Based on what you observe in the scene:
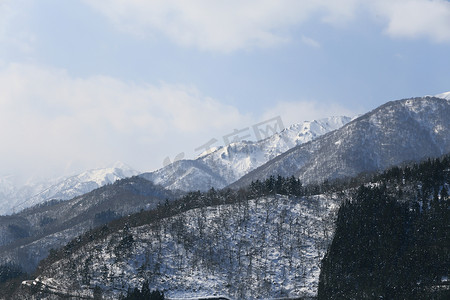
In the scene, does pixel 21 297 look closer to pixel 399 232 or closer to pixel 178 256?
pixel 178 256

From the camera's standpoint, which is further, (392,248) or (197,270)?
(197,270)

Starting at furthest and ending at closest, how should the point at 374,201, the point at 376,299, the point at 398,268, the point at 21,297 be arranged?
the point at 374,201, the point at 21,297, the point at 398,268, the point at 376,299

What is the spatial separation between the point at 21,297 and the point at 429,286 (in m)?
135

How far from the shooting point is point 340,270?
550 feet

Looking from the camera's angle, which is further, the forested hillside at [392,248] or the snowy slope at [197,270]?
the snowy slope at [197,270]

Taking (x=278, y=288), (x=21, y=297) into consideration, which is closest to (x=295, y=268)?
(x=278, y=288)

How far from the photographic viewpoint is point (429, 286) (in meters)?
Answer: 149

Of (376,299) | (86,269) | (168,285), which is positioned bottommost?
(376,299)

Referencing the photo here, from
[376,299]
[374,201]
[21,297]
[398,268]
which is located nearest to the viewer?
[376,299]

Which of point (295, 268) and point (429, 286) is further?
point (295, 268)

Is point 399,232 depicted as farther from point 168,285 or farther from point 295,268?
point 168,285

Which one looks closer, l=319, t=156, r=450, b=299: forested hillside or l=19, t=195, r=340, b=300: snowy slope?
l=319, t=156, r=450, b=299: forested hillside

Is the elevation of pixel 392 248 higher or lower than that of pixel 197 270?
lower

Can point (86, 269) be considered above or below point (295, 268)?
above
